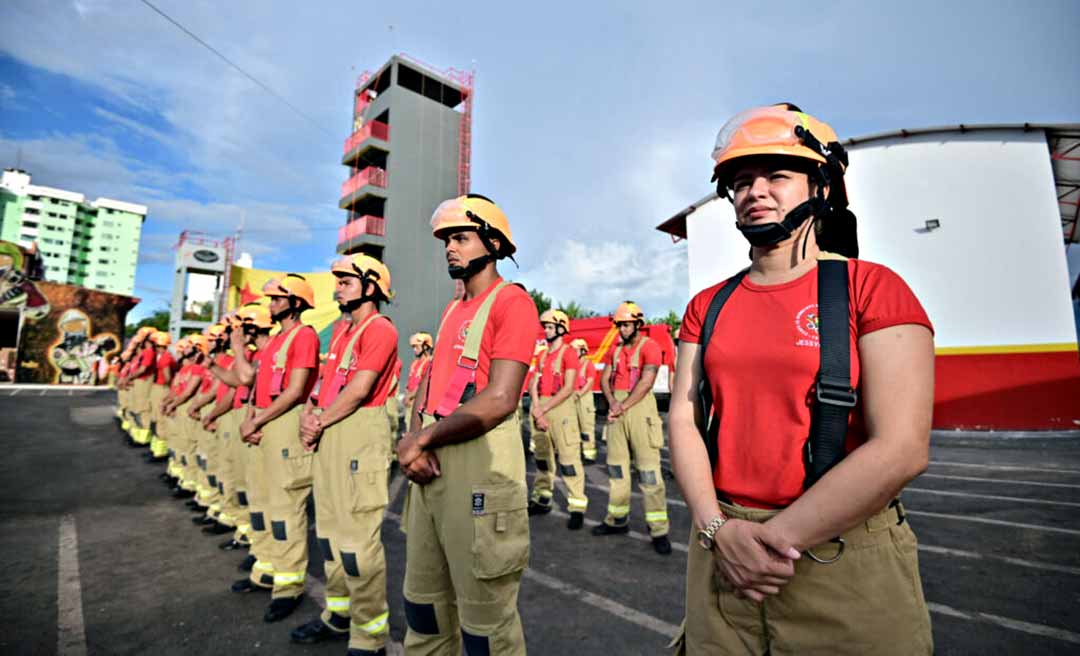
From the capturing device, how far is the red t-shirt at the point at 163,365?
10.9 metres

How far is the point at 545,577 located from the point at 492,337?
10.3 feet

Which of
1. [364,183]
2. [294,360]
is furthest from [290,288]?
[364,183]

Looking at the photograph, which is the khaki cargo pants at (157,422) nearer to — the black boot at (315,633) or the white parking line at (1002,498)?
the black boot at (315,633)

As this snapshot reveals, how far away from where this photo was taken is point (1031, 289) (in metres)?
14.0

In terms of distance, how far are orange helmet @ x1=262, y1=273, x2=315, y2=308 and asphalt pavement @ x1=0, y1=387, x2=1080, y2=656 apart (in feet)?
8.73

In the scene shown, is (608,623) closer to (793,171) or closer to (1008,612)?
(1008,612)

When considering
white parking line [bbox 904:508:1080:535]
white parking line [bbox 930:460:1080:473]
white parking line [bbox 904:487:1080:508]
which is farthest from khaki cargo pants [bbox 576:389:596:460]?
white parking line [bbox 930:460:1080:473]

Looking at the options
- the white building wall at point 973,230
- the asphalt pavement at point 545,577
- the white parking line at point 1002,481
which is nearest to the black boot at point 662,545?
the asphalt pavement at point 545,577

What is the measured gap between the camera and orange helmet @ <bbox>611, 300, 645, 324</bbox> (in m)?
7.06

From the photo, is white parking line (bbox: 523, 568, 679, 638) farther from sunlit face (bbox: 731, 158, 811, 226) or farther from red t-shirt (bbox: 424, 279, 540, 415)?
sunlit face (bbox: 731, 158, 811, 226)

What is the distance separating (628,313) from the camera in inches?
278

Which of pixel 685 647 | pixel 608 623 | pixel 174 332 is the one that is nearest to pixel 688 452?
pixel 685 647

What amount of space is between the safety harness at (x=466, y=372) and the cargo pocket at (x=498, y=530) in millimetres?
407

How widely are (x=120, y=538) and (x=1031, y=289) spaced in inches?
811
